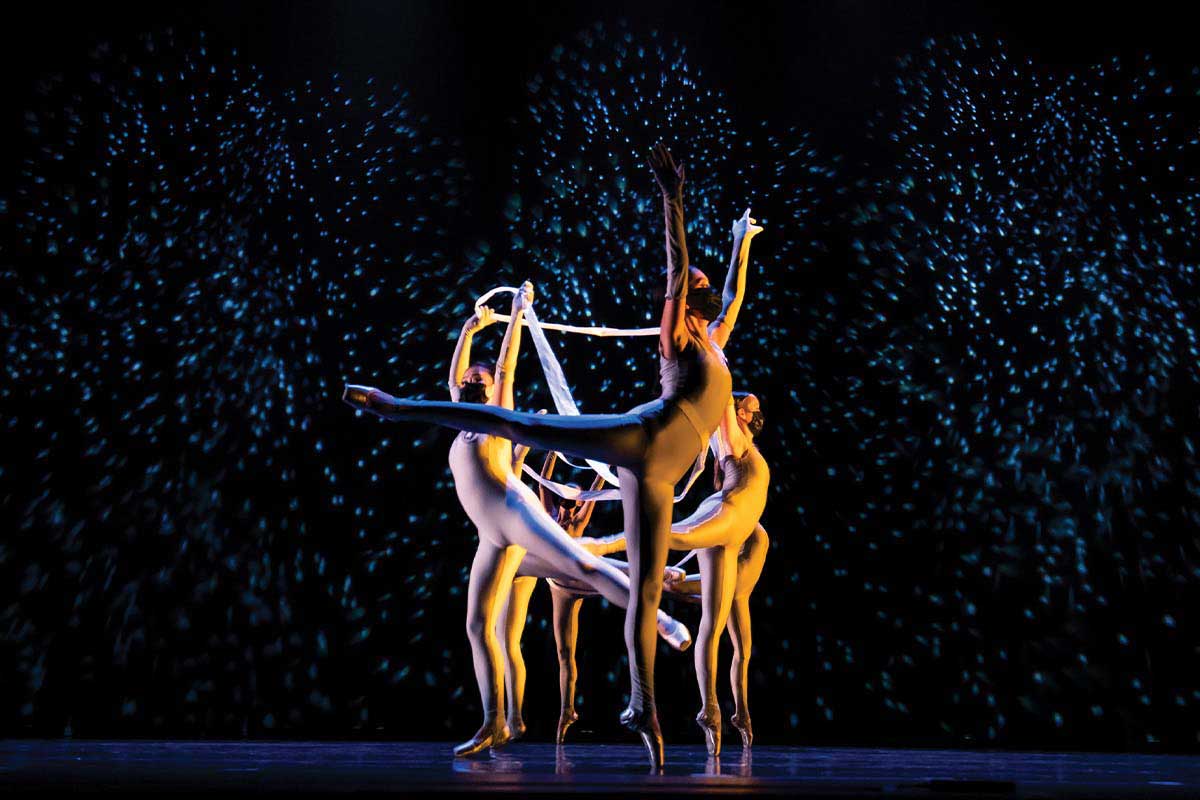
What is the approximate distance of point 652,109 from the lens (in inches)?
291

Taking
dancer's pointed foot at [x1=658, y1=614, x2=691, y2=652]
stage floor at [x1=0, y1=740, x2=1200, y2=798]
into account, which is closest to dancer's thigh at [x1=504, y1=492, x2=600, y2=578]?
dancer's pointed foot at [x1=658, y1=614, x2=691, y2=652]

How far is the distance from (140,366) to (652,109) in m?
3.46

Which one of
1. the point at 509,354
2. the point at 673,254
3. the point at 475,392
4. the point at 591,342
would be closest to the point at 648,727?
the point at 673,254

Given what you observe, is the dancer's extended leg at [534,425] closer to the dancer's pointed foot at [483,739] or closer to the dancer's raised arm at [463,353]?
the dancer's raised arm at [463,353]

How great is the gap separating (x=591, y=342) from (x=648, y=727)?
3.69 metres

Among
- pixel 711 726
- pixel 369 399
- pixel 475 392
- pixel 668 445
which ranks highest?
pixel 475 392

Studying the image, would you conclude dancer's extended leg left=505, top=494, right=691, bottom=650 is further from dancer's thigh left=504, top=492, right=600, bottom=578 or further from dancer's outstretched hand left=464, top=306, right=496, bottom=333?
dancer's outstretched hand left=464, top=306, right=496, bottom=333

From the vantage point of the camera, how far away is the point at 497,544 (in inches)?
188

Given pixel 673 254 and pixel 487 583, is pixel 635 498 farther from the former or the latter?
pixel 487 583

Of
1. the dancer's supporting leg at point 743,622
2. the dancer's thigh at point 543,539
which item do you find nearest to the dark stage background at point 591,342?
the dancer's supporting leg at point 743,622

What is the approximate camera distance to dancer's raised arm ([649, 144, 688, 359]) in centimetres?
391

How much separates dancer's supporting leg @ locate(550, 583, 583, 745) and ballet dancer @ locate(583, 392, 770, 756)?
0.73 m

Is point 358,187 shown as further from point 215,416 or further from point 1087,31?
point 1087,31

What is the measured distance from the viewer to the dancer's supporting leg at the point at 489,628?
4617 mm
